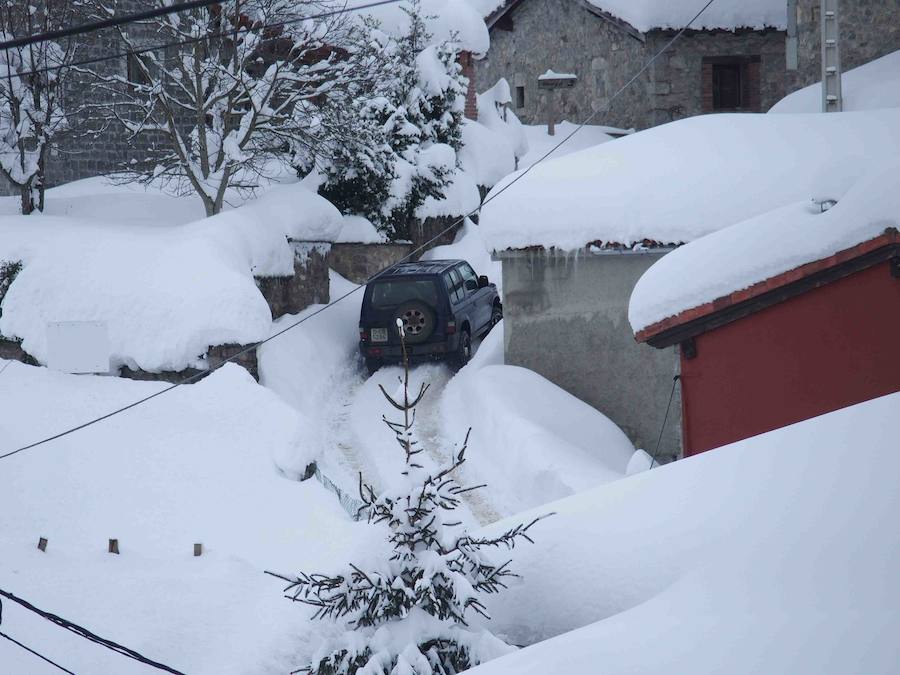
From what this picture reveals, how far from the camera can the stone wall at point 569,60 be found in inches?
1187

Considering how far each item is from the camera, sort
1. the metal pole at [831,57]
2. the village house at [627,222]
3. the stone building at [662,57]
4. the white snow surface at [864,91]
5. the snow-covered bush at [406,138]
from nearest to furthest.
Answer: the village house at [627,222] → the metal pole at [831,57] → the white snow surface at [864,91] → the snow-covered bush at [406,138] → the stone building at [662,57]

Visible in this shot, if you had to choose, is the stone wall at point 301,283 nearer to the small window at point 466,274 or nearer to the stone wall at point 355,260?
the stone wall at point 355,260

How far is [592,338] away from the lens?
52.8 feet

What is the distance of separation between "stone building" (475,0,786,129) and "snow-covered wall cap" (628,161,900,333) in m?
18.4

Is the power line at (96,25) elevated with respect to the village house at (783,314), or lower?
elevated

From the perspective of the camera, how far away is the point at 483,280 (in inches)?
803

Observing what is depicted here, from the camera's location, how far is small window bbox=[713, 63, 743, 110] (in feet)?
98.2

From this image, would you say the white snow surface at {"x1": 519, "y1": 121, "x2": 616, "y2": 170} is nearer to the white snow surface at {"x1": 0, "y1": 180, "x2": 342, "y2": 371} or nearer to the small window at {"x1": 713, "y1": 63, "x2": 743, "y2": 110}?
the small window at {"x1": 713, "y1": 63, "x2": 743, "y2": 110}

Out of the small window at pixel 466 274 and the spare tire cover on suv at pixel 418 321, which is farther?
the small window at pixel 466 274

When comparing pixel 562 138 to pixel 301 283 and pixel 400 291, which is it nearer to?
pixel 301 283

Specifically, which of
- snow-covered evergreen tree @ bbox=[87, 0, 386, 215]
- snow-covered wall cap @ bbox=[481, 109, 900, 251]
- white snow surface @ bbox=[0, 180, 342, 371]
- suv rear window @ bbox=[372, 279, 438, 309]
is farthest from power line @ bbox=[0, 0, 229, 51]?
snow-covered evergreen tree @ bbox=[87, 0, 386, 215]

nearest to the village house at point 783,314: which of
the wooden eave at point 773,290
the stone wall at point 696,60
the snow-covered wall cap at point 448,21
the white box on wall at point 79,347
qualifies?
the wooden eave at point 773,290

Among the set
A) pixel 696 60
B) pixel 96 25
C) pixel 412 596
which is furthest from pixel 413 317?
pixel 696 60

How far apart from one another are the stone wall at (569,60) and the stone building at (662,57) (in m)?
0.03
